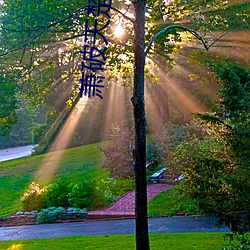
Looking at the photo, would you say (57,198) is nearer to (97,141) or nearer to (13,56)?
(13,56)

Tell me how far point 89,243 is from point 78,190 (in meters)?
4.42

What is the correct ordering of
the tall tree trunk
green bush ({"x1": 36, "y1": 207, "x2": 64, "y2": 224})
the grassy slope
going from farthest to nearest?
1. the grassy slope
2. green bush ({"x1": 36, "y1": 207, "x2": 64, "y2": 224})
3. the tall tree trunk

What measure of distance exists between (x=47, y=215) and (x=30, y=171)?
11107mm

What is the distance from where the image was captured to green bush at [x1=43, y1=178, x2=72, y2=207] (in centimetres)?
1214

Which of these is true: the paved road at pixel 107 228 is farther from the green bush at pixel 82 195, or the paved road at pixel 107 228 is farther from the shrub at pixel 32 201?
the shrub at pixel 32 201

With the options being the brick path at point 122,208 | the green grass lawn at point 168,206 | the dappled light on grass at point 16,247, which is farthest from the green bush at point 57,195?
the dappled light on grass at point 16,247

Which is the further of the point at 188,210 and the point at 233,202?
the point at 188,210

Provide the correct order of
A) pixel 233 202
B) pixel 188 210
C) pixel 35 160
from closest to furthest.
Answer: pixel 233 202 < pixel 188 210 < pixel 35 160

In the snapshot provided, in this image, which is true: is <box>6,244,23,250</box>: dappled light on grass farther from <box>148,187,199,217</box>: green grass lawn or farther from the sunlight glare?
the sunlight glare

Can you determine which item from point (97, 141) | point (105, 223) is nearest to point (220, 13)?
point (105, 223)

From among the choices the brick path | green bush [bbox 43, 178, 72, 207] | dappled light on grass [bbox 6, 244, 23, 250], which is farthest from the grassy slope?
dappled light on grass [bbox 6, 244, 23, 250]

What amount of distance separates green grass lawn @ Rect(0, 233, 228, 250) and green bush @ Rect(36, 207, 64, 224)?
229 centimetres

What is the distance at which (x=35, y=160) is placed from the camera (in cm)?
2527

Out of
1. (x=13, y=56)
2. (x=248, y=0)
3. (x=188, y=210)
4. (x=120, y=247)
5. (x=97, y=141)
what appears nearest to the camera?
(x=120, y=247)
